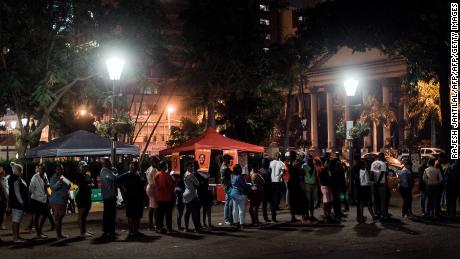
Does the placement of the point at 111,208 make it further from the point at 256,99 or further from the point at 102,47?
the point at 256,99

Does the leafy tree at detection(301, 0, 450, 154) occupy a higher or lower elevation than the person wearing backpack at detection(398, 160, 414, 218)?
higher

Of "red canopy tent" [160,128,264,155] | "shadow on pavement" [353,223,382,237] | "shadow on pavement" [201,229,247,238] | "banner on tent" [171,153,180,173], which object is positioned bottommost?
"shadow on pavement" [201,229,247,238]

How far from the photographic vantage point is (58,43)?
2756 cm

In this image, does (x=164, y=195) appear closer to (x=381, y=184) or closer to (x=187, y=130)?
(x=381, y=184)

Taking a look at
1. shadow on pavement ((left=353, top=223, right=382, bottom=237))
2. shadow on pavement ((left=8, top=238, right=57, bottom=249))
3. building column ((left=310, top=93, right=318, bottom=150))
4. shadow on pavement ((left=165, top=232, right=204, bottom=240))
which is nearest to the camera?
shadow on pavement ((left=8, top=238, right=57, bottom=249))

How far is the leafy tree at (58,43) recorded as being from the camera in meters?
25.9

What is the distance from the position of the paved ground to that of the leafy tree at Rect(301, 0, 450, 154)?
8.89m

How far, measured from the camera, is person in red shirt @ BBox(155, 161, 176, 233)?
16.1m

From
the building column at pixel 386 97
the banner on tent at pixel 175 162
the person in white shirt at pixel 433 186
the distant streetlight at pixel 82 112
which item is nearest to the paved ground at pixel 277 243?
the person in white shirt at pixel 433 186

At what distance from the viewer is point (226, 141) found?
26078 millimetres

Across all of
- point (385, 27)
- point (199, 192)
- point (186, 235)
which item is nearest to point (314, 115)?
point (385, 27)

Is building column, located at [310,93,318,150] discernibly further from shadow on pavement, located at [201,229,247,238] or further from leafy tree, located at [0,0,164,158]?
shadow on pavement, located at [201,229,247,238]

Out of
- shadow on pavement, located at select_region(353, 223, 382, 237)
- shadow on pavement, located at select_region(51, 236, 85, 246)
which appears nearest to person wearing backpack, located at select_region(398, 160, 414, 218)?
shadow on pavement, located at select_region(353, 223, 382, 237)

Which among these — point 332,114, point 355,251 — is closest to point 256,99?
point 355,251
